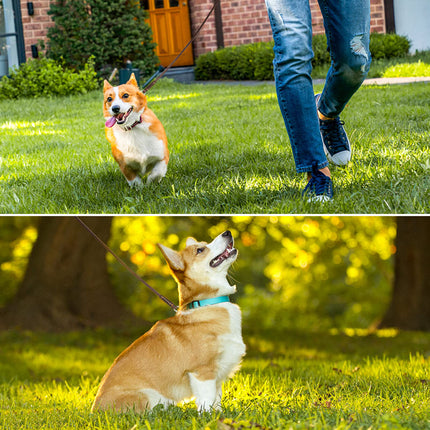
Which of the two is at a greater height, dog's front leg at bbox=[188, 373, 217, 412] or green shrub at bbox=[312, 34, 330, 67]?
green shrub at bbox=[312, 34, 330, 67]

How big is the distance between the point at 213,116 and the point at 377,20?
28.7 ft

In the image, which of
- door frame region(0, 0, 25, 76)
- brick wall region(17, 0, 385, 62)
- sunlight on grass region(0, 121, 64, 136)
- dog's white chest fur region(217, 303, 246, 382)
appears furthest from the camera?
brick wall region(17, 0, 385, 62)

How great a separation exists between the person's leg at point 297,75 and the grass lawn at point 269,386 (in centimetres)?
128

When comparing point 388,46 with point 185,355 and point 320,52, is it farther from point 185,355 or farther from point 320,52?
point 185,355

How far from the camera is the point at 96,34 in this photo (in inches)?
538

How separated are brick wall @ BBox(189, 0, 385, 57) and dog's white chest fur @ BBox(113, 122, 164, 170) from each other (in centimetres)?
1152

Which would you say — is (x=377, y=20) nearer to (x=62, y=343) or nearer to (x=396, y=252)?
(x=396, y=252)

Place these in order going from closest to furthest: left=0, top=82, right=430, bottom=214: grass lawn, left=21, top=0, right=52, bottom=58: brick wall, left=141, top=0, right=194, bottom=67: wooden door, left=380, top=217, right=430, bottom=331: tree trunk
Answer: left=0, top=82, right=430, bottom=214: grass lawn → left=380, top=217, right=430, bottom=331: tree trunk → left=21, top=0, right=52, bottom=58: brick wall → left=141, top=0, right=194, bottom=67: wooden door

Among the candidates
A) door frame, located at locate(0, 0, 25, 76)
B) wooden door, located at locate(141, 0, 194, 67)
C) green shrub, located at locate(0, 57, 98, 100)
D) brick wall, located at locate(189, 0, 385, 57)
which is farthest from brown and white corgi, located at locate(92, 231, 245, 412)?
wooden door, located at locate(141, 0, 194, 67)

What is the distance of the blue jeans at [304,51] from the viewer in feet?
11.1

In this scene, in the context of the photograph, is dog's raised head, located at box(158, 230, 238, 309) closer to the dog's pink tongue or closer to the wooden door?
the dog's pink tongue

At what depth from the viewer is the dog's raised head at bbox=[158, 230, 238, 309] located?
2.96m

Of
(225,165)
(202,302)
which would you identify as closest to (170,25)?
(225,165)

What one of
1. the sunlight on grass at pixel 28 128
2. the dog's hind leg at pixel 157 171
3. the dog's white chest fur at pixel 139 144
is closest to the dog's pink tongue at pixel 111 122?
the dog's white chest fur at pixel 139 144
